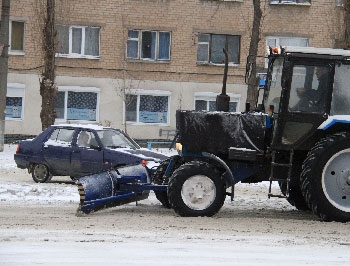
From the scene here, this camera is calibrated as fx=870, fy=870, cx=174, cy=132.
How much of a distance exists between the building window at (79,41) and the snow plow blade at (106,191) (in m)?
24.0

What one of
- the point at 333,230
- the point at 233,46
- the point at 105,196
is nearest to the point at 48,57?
the point at 233,46

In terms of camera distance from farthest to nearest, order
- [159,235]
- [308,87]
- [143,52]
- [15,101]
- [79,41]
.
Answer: [143,52], [79,41], [15,101], [308,87], [159,235]

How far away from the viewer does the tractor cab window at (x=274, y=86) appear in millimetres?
13820

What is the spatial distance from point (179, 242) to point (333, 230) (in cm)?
273

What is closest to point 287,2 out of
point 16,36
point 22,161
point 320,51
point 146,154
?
point 16,36

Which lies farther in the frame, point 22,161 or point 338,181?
point 22,161

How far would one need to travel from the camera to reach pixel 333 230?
1227cm

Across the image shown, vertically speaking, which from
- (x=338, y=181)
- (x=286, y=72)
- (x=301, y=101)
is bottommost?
(x=338, y=181)

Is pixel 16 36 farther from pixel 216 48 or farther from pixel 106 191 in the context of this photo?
pixel 106 191

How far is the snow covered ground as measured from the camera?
944 cm

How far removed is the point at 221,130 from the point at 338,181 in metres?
1.97

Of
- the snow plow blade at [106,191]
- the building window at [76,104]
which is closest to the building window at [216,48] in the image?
the building window at [76,104]

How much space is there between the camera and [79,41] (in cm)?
3788

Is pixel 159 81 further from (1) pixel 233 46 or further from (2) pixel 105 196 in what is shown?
(2) pixel 105 196
